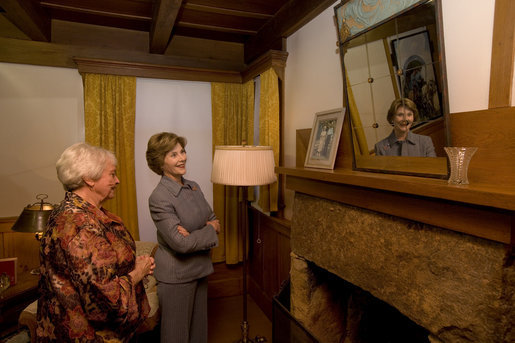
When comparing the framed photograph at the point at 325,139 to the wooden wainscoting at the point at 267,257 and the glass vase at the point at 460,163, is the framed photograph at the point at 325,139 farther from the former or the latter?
the wooden wainscoting at the point at 267,257

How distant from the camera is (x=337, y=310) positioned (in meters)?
2.04

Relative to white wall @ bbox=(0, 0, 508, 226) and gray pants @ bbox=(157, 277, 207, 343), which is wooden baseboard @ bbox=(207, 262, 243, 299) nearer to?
white wall @ bbox=(0, 0, 508, 226)

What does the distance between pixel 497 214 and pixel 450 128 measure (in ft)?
1.31

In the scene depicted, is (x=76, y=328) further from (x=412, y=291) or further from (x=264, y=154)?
(x=264, y=154)

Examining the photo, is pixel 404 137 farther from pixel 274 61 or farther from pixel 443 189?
pixel 274 61

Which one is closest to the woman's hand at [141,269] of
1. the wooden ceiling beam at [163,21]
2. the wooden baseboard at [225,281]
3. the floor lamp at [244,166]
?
the floor lamp at [244,166]

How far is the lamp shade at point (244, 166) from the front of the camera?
225cm

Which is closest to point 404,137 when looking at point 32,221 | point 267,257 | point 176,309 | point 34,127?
point 176,309

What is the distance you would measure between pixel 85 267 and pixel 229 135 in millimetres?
2490

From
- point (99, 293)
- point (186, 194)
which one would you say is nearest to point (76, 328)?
point (99, 293)

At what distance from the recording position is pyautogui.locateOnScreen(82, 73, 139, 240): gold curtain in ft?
10.00

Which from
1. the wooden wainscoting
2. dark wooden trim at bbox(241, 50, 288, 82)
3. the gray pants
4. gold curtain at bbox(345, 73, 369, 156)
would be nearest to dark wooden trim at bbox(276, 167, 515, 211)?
gold curtain at bbox(345, 73, 369, 156)

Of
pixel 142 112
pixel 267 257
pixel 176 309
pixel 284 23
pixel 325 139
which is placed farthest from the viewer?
pixel 142 112

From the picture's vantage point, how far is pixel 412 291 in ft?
3.86
